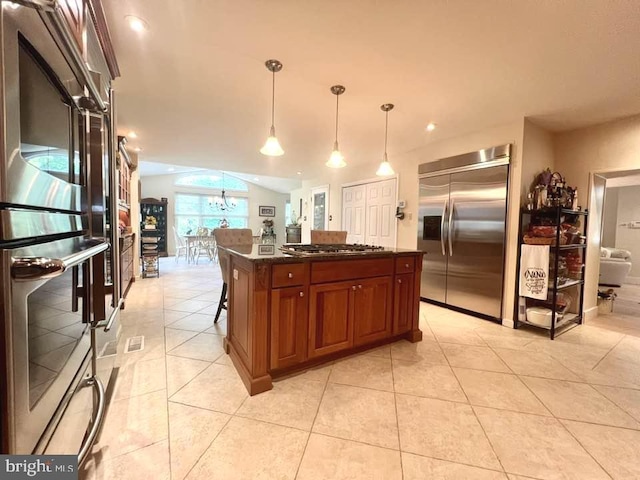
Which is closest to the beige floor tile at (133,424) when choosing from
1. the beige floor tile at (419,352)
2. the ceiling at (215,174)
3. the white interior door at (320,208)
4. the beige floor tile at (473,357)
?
the beige floor tile at (419,352)

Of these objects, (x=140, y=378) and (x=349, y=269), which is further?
(x=349, y=269)

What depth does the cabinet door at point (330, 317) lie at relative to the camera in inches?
76.6

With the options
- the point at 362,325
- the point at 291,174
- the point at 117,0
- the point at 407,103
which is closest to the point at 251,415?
the point at 362,325

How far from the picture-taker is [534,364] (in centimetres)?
222

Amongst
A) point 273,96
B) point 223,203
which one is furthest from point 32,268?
point 223,203

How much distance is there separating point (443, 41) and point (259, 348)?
2314 mm

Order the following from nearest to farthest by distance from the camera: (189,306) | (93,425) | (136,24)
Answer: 1. (93,425)
2. (136,24)
3. (189,306)

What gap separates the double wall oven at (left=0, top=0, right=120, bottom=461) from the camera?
1.70ft

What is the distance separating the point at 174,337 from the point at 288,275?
1.56m

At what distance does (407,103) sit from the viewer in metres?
2.67

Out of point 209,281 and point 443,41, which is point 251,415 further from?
point 209,281

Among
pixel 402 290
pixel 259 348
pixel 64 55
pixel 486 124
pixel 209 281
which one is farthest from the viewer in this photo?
pixel 209 281

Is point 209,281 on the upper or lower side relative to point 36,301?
lower

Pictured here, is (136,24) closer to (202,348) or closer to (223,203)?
(202,348)
